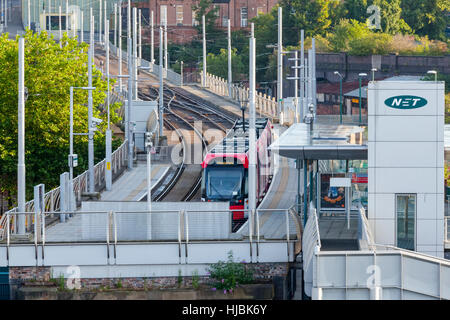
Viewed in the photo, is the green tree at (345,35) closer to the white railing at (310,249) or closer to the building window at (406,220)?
the building window at (406,220)

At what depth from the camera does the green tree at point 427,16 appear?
118938mm

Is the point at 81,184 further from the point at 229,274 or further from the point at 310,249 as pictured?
the point at 310,249

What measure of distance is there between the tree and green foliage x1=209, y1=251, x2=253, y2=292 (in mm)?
18432

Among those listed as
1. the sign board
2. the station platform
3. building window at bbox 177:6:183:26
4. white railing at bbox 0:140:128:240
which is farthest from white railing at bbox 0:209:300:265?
building window at bbox 177:6:183:26

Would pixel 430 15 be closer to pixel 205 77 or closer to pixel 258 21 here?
pixel 258 21

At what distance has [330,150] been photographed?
35.1 meters

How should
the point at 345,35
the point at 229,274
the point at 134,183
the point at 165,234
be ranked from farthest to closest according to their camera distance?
the point at 345,35
the point at 134,183
the point at 165,234
the point at 229,274

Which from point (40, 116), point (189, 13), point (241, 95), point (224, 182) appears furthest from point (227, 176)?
point (189, 13)

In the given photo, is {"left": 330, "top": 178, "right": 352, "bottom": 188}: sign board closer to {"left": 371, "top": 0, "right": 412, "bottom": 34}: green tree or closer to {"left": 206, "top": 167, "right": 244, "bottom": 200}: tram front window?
{"left": 206, "top": 167, "right": 244, "bottom": 200}: tram front window

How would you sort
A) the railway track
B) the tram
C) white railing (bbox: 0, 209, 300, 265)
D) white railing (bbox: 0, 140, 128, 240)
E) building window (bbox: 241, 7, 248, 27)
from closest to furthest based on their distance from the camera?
white railing (bbox: 0, 209, 300, 265)
white railing (bbox: 0, 140, 128, 240)
the tram
the railway track
building window (bbox: 241, 7, 248, 27)

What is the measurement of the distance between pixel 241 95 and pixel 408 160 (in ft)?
170

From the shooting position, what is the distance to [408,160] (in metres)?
33.1

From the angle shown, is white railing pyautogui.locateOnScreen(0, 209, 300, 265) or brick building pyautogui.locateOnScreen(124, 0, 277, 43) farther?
brick building pyautogui.locateOnScreen(124, 0, 277, 43)

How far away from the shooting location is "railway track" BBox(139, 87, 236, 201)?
167 ft
